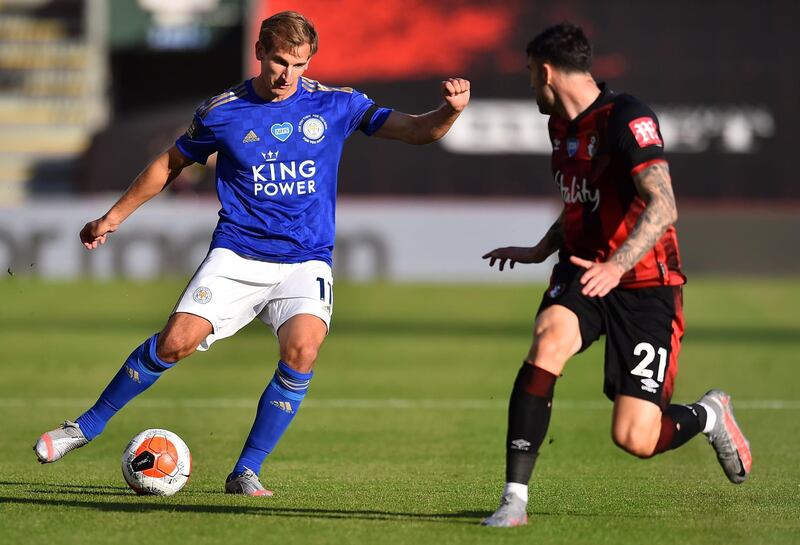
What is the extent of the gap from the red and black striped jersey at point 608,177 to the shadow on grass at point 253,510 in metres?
1.26

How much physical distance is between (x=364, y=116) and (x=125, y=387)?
1813mm

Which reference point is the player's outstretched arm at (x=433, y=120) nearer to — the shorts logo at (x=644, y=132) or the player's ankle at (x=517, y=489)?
the shorts logo at (x=644, y=132)

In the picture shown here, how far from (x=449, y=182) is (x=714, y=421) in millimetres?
18545

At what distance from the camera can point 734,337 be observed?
1662 cm

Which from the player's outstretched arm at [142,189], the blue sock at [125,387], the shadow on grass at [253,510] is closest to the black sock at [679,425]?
the shadow on grass at [253,510]

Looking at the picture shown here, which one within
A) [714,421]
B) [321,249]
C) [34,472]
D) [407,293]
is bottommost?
[407,293]

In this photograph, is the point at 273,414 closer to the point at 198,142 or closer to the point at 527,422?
the point at 198,142

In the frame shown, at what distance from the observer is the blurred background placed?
Answer: 76.3 ft

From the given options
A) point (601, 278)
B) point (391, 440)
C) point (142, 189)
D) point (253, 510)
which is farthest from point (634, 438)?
point (391, 440)

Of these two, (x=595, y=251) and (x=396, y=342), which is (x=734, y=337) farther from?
(x=595, y=251)

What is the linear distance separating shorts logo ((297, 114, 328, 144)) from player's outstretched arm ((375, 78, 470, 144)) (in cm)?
31

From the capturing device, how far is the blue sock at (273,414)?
7.05 metres

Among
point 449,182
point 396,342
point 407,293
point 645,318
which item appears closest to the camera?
point 645,318

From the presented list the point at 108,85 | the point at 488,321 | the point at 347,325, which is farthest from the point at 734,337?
the point at 108,85
